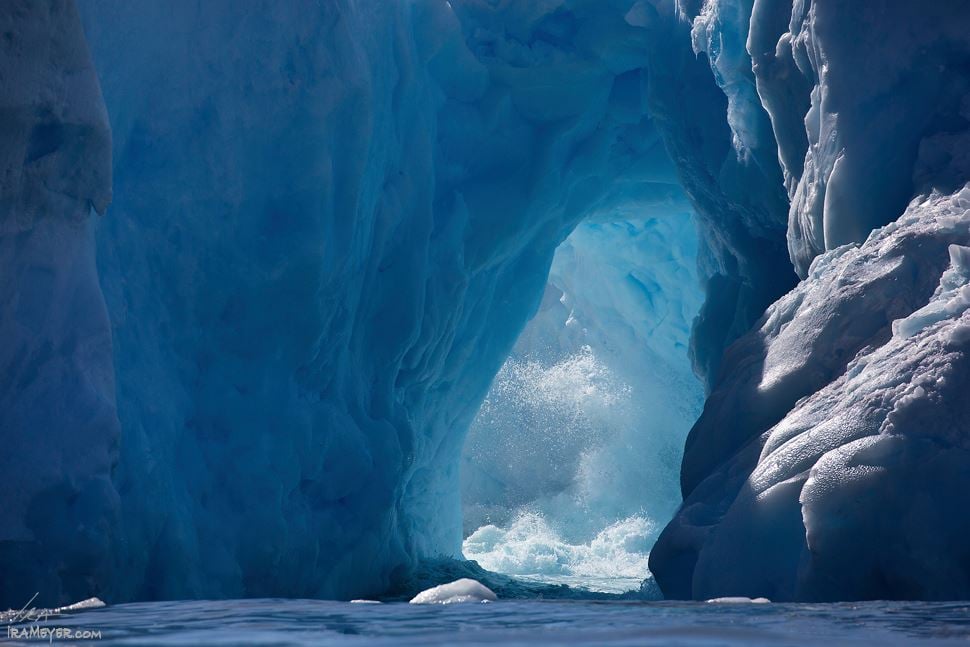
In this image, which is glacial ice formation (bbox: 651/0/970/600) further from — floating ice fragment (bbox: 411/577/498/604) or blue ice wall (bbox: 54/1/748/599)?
blue ice wall (bbox: 54/1/748/599)

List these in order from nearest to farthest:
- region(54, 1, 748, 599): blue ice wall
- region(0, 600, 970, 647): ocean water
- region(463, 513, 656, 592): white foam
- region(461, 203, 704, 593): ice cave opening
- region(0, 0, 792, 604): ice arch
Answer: region(0, 600, 970, 647): ocean water, region(0, 0, 792, 604): ice arch, region(54, 1, 748, 599): blue ice wall, region(463, 513, 656, 592): white foam, region(461, 203, 704, 593): ice cave opening

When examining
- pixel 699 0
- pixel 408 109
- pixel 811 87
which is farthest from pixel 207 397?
pixel 699 0

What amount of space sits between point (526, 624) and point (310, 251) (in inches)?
203

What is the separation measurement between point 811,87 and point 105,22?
16.5 ft

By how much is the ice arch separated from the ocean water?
2.00 m

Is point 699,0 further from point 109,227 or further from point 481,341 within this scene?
point 109,227

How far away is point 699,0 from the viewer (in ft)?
31.2

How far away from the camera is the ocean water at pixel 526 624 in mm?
2088

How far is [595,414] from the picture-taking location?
19422 millimetres

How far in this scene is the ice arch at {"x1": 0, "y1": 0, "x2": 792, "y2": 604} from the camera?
15.5 ft

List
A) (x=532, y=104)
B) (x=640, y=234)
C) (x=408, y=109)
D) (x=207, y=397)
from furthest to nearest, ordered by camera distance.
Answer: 1. (x=640, y=234)
2. (x=532, y=104)
3. (x=408, y=109)
4. (x=207, y=397)
